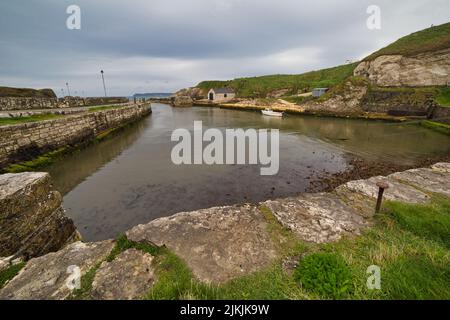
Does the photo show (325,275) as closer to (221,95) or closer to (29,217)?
(29,217)

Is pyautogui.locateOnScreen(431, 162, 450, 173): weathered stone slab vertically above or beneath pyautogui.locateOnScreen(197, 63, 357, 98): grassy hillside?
beneath

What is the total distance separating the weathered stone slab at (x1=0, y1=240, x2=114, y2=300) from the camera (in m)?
2.54

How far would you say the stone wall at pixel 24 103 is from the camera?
17.9m

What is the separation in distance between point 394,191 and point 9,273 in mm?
7746

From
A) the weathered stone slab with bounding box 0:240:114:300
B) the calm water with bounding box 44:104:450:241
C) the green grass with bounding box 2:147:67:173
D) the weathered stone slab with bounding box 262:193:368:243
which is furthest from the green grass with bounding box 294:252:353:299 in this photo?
the green grass with bounding box 2:147:67:173

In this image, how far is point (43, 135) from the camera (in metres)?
12.2

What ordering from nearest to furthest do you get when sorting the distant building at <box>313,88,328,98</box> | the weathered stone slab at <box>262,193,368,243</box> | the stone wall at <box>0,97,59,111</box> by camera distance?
the weathered stone slab at <box>262,193,368,243</box> → the stone wall at <box>0,97,59,111</box> → the distant building at <box>313,88,328,98</box>

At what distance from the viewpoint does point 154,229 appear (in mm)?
3717

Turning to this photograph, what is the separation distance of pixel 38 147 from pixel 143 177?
702 centimetres

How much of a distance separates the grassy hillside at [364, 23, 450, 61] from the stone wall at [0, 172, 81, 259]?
181 ft

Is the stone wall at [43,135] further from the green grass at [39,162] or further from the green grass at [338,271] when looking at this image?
the green grass at [338,271]

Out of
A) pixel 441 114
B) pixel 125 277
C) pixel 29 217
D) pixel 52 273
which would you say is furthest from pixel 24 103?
pixel 441 114

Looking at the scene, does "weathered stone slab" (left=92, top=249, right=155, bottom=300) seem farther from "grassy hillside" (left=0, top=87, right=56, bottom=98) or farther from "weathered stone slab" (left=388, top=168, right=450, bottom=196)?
"grassy hillside" (left=0, top=87, right=56, bottom=98)

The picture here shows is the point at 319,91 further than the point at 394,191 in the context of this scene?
Yes
